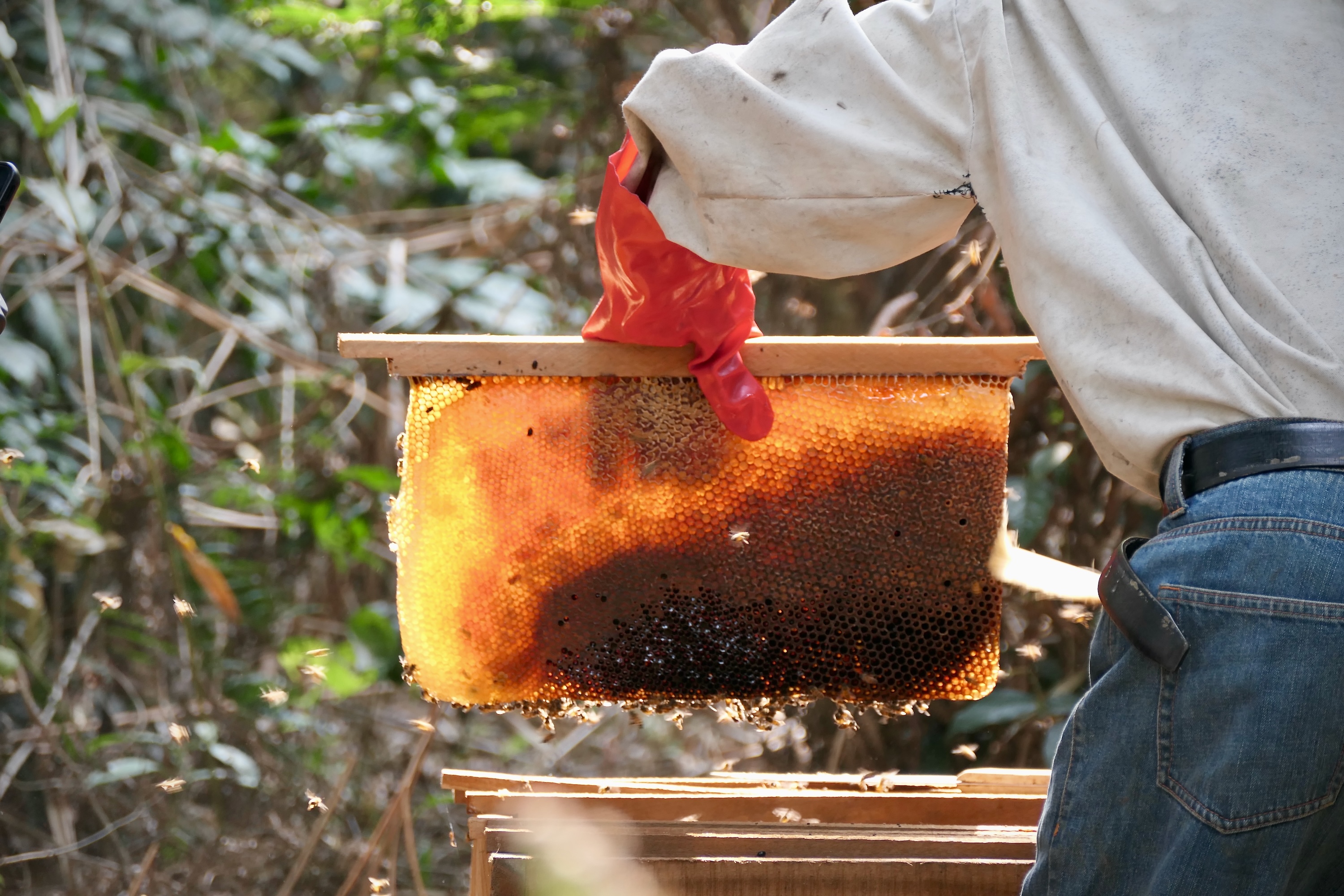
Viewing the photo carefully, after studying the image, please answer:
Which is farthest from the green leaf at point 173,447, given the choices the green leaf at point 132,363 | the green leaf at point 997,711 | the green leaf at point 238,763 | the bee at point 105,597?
the green leaf at point 997,711

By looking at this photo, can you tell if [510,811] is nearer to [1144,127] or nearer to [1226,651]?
[1226,651]

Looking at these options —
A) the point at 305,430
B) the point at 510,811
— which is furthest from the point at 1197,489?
the point at 305,430

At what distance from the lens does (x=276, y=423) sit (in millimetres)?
3217

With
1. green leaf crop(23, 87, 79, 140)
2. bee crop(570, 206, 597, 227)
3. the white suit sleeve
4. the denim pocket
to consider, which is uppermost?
the white suit sleeve

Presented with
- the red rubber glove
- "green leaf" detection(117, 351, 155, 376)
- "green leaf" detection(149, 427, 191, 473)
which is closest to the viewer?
the red rubber glove

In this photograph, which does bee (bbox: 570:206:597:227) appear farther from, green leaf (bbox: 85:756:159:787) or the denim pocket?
green leaf (bbox: 85:756:159:787)

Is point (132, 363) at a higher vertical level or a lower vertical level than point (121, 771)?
higher

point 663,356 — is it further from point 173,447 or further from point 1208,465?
point 173,447

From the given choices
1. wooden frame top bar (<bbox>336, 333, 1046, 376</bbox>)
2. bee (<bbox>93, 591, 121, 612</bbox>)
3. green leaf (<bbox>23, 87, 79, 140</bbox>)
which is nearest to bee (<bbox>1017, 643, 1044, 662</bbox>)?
wooden frame top bar (<bbox>336, 333, 1046, 376</bbox>)

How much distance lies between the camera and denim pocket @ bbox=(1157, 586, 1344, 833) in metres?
0.85

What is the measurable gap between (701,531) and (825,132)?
1.72ft

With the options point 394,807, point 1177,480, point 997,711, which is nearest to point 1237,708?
point 1177,480

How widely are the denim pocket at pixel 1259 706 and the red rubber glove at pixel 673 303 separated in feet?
1.79

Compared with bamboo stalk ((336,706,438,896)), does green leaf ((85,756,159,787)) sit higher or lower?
lower
